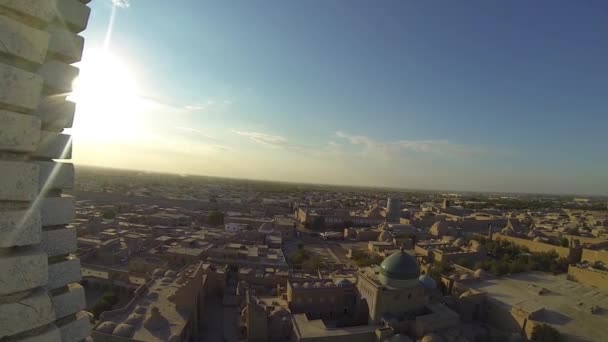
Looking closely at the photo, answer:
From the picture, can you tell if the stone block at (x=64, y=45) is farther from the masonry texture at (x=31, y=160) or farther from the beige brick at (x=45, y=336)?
the beige brick at (x=45, y=336)

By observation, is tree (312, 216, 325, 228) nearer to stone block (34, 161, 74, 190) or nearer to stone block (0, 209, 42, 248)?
stone block (34, 161, 74, 190)

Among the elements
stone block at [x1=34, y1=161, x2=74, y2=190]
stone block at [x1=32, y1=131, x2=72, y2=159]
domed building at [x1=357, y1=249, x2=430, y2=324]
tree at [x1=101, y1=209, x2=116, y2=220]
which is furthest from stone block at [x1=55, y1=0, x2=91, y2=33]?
tree at [x1=101, y1=209, x2=116, y2=220]

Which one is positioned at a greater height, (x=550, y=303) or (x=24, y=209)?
(x=24, y=209)

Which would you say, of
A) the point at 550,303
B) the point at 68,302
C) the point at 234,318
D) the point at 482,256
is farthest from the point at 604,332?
the point at 68,302

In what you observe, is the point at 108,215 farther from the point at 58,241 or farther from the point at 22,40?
the point at 22,40

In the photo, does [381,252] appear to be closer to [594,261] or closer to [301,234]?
[301,234]

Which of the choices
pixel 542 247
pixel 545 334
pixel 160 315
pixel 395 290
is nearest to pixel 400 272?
pixel 395 290

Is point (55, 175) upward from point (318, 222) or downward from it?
upward
